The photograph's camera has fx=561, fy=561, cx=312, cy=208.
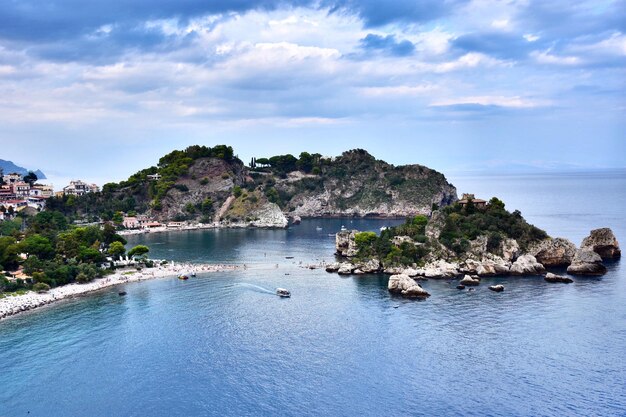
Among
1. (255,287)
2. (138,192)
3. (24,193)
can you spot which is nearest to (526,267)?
(255,287)

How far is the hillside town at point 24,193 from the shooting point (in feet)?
391

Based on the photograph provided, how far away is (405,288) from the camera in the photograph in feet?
199

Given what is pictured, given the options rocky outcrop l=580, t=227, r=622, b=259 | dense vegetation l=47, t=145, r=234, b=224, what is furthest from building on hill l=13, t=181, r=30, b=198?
rocky outcrop l=580, t=227, r=622, b=259

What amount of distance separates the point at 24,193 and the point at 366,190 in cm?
8721

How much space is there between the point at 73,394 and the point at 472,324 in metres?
32.4

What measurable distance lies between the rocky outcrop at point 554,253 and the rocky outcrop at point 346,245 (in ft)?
84.1

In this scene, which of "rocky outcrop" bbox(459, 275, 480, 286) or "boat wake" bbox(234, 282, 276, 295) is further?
"rocky outcrop" bbox(459, 275, 480, 286)

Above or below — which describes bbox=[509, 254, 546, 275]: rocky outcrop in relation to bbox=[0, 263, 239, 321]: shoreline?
above

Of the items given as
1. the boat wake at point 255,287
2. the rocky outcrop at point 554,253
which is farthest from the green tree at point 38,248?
the rocky outcrop at point 554,253

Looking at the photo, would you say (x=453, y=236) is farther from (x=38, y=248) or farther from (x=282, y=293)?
(x=38, y=248)

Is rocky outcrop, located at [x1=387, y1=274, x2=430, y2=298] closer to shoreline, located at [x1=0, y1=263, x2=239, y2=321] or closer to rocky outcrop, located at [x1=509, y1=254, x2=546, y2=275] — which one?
rocky outcrop, located at [x1=509, y1=254, x2=546, y2=275]

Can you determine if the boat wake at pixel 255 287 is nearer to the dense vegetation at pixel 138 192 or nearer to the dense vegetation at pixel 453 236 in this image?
the dense vegetation at pixel 453 236

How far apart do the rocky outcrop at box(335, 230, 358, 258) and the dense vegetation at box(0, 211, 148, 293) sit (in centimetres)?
2968

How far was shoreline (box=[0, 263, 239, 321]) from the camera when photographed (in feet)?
182
